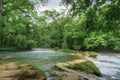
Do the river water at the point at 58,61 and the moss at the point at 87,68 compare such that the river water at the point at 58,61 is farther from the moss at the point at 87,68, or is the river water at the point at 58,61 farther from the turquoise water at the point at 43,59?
the moss at the point at 87,68

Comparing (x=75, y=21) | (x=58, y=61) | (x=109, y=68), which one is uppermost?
(x=75, y=21)

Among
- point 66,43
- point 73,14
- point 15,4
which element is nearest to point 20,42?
point 66,43

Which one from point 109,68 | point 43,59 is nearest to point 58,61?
point 43,59

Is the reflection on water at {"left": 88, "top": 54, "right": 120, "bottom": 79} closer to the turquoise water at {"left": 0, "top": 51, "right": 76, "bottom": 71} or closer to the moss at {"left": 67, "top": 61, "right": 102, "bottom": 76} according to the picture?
the moss at {"left": 67, "top": 61, "right": 102, "bottom": 76}

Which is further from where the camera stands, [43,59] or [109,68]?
[43,59]

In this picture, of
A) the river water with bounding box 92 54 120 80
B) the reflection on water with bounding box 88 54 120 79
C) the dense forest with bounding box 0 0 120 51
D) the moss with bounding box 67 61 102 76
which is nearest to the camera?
the dense forest with bounding box 0 0 120 51

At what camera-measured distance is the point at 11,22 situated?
20.2 meters

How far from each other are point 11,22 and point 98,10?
1450 centimetres

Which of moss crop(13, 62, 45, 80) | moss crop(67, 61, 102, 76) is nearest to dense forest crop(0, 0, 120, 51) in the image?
moss crop(67, 61, 102, 76)

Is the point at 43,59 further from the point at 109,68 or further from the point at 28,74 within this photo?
the point at 28,74

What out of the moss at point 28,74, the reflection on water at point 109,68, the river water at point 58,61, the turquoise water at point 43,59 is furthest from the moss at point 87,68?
the moss at point 28,74

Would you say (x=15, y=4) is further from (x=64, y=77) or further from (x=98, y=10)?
(x=98, y=10)

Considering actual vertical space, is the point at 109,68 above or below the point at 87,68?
below

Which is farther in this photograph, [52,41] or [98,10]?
[52,41]
